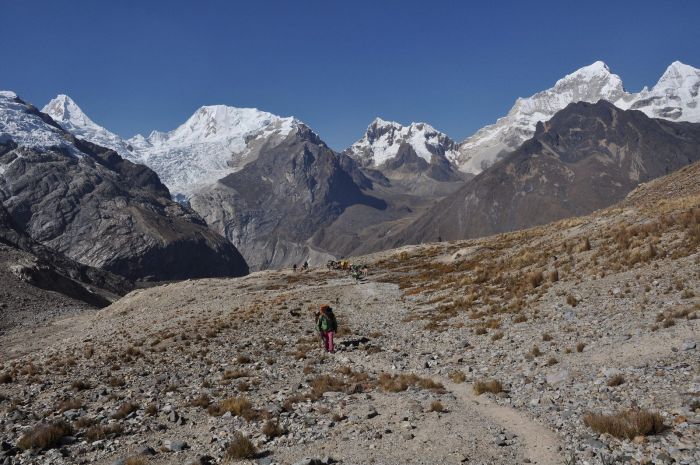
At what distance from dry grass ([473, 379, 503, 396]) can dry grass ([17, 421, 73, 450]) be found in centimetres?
1328

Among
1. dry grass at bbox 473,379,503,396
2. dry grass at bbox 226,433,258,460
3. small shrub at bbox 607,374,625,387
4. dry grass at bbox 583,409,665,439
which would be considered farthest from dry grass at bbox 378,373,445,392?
dry grass at bbox 226,433,258,460

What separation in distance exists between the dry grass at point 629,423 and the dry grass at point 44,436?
49.8 ft

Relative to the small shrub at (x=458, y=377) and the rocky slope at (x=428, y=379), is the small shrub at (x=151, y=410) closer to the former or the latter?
the rocky slope at (x=428, y=379)

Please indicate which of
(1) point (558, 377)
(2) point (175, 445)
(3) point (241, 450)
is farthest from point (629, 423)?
(2) point (175, 445)

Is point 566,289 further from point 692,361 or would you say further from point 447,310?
point 692,361

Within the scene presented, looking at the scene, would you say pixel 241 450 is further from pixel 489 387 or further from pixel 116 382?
pixel 116 382

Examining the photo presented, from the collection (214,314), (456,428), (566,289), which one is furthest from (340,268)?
(456,428)

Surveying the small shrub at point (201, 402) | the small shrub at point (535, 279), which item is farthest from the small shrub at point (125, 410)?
the small shrub at point (535, 279)

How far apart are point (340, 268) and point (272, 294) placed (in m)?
23.6

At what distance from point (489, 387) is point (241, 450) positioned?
8.54m

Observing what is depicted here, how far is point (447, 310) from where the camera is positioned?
108 feet

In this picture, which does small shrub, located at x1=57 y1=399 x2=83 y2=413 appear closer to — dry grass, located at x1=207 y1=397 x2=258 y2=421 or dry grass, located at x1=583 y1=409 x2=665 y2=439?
dry grass, located at x1=207 y1=397 x2=258 y2=421

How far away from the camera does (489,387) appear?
16828 millimetres

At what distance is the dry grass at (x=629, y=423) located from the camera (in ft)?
38.2
